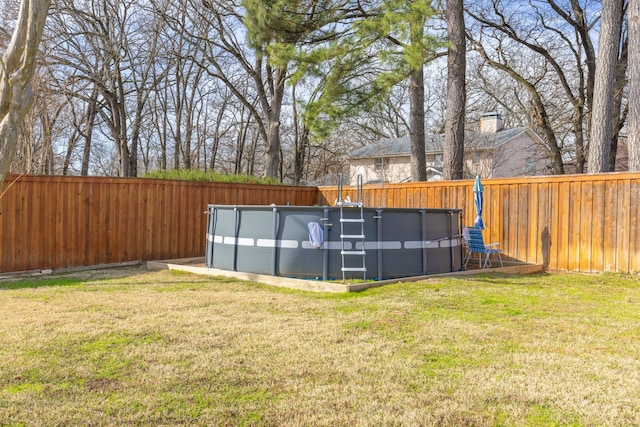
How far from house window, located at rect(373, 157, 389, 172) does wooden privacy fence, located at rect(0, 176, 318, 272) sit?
54.2ft

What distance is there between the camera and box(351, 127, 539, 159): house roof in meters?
23.4

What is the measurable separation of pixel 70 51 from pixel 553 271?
1743 cm

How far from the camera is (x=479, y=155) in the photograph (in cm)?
2391

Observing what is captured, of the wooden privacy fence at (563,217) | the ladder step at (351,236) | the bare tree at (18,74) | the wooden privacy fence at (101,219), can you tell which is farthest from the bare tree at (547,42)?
the bare tree at (18,74)

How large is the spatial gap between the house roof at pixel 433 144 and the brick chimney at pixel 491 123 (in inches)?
12.1

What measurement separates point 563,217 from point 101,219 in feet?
27.5

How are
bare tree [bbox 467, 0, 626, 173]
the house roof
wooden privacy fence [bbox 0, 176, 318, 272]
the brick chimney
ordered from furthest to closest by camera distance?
the brick chimney
the house roof
bare tree [bbox 467, 0, 626, 173]
wooden privacy fence [bbox 0, 176, 318, 272]

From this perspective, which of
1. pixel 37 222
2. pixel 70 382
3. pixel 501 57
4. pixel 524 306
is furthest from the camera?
pixel 501 57

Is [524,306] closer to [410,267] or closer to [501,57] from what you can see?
[410,267]

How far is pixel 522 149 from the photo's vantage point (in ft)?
81.4

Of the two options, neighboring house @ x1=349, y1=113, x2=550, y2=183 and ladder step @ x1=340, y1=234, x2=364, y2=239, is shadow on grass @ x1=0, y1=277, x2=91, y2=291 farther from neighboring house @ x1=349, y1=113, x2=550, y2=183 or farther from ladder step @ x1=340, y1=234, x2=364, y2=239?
neighboring house @ x1=349, y1=113, x2=550, y2=183

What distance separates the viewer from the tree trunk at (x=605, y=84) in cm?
994

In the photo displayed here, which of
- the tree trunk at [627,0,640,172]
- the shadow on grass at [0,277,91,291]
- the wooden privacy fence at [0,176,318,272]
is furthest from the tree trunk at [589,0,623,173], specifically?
the shadow on grass at [0,277,91,291]

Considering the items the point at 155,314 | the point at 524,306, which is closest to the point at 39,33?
the point at 155,314
